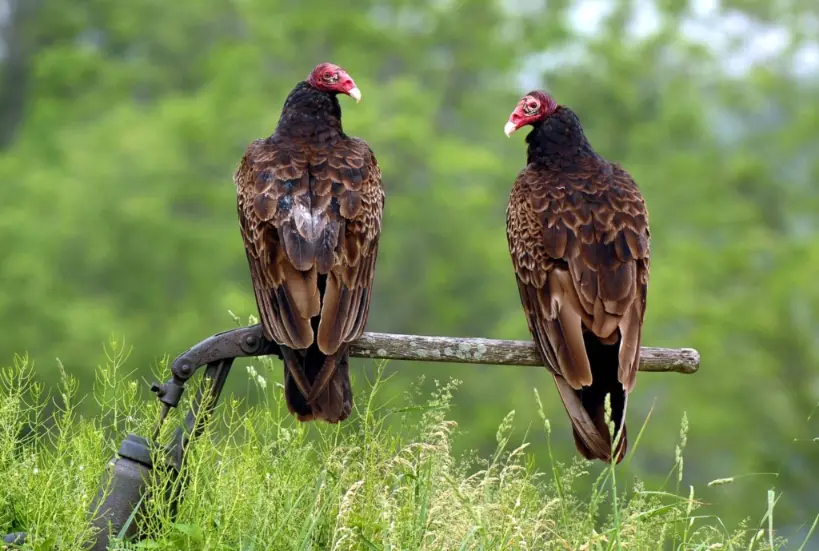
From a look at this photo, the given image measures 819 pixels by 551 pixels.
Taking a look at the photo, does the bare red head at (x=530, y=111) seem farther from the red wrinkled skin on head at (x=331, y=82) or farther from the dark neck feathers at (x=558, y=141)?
the red wrinkled skin on head at (x=331, y=82)

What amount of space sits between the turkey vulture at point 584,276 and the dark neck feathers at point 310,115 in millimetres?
710

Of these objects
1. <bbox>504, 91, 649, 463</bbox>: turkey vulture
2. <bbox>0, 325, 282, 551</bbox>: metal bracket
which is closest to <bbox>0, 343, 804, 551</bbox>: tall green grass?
<bbox>0, 325, 282, 551</bbox>: metal bracket

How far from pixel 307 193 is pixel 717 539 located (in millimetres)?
1815

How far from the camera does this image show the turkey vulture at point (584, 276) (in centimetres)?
366

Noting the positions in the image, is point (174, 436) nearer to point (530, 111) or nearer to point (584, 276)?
point (584, 276)

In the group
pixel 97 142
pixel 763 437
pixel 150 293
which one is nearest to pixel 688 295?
pixel 763 437

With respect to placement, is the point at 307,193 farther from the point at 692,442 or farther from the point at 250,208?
the point at 692,442

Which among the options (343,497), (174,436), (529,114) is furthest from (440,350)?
(529,114)

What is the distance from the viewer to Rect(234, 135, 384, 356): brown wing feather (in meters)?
3.42

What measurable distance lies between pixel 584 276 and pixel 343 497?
140cm

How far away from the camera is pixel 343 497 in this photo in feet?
9.30

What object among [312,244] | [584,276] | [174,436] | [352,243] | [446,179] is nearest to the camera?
[174,436]

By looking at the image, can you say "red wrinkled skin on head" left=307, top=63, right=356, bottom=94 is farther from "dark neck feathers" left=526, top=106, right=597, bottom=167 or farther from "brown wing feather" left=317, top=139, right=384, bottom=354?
"dark neck feathers" left=526, top=106, right=597, bottom=167

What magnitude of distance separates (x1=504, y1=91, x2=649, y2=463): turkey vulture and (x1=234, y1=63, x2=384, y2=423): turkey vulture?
61 cm
